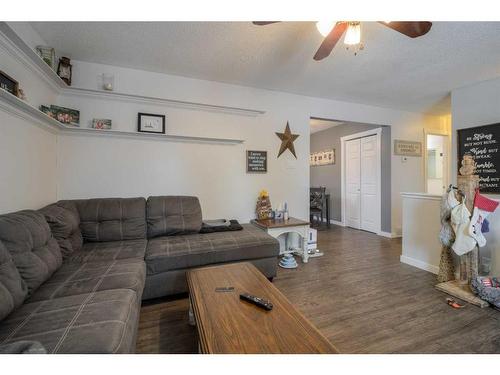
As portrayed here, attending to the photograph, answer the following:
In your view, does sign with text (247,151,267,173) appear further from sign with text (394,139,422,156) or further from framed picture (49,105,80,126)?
sign with text (394,139,422,156)

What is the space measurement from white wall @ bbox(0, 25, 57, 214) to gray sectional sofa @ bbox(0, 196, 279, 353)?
212 mm

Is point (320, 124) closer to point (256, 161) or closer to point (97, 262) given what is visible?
point (256, 161)

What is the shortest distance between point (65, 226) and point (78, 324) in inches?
45.6

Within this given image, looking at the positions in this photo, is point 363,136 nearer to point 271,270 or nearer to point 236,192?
point 236,192

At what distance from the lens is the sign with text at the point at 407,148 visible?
4148 millimetres

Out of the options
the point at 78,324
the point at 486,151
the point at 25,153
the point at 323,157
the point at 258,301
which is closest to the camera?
the point at 78,324

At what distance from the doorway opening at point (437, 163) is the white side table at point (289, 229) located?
3852mm

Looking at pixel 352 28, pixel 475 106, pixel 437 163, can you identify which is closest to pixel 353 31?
Answer: pixel 352 28

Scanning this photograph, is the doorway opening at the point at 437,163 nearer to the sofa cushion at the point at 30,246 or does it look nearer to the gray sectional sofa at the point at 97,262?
the gray sectional sofa at the point at 97,262

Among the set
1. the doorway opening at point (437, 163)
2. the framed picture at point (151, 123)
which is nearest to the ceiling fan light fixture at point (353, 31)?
the framed picture at point (151, 123)

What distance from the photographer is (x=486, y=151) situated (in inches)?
118

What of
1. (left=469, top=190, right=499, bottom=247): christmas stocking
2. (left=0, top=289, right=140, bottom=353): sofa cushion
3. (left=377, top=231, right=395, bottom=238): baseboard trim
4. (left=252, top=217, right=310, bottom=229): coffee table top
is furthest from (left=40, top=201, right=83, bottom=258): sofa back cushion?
(left=377, top=231, right=395, bottom=238): baseboard trim

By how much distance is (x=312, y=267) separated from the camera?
2.71 metres
